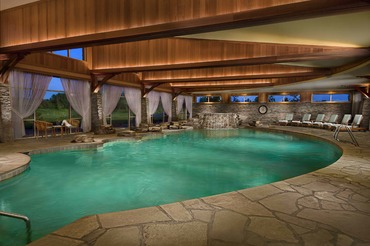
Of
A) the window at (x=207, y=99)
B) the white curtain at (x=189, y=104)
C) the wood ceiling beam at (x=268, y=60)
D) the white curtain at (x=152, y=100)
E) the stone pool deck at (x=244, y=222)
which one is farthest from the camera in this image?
the white curtain at (x=189, y=104)

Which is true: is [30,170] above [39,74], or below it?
below

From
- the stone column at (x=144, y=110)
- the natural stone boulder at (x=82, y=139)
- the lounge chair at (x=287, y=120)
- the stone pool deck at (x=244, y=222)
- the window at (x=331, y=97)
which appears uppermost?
the window at (x=331, y=97)

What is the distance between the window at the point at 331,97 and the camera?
17192 mm

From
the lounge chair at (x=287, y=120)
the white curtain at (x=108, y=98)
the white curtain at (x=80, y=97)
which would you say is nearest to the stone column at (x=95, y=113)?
the white curtain at (x=80, y=97)

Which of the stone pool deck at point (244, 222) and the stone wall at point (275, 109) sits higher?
the stone wall at point (275, 109)

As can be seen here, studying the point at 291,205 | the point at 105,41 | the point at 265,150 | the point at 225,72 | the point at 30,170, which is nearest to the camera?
the point at 291,205

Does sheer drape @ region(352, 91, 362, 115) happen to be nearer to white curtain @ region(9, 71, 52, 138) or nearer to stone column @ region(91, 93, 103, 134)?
stone column @ region(91, 93, 103, 134)

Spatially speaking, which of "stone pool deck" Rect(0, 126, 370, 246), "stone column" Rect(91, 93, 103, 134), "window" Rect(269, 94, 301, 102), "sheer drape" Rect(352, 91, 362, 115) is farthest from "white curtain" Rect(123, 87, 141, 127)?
"sheer drape" Rect(352, 91, 362, 115)

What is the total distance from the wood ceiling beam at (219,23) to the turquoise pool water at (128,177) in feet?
10.7

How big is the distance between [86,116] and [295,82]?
11.6 metres

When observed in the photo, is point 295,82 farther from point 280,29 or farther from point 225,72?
point 280,29

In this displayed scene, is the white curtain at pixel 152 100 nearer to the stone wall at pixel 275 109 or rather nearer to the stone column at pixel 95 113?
the stone column at pixel 95 113

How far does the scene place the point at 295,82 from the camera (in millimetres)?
13266

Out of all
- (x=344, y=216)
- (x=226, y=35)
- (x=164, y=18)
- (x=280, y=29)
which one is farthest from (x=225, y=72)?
(x=344, y=216)
